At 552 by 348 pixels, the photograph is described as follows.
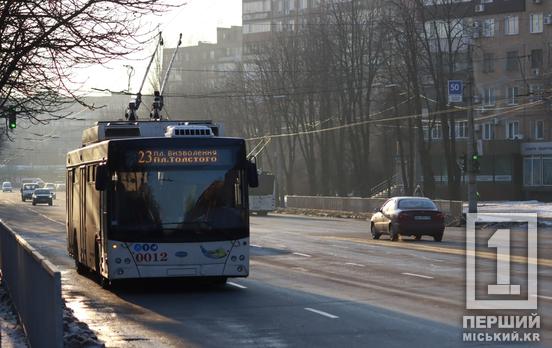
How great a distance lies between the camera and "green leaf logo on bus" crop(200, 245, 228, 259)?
64.6ft

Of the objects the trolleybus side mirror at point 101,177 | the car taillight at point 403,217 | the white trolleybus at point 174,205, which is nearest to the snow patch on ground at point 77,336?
the white trolleybus at point 174,205

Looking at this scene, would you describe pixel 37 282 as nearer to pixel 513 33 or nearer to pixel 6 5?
pixel 6 5

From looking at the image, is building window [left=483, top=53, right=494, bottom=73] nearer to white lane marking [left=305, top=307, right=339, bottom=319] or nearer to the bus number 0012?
the bus number 0012

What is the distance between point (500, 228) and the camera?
45.6m

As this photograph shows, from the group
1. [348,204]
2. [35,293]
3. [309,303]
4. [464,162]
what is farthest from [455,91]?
[35,293]

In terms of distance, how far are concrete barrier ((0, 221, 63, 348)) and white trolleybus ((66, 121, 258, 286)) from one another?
8.64 ft

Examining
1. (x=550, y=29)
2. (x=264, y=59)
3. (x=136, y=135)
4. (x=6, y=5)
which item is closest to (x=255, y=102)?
(x=264, y=59)

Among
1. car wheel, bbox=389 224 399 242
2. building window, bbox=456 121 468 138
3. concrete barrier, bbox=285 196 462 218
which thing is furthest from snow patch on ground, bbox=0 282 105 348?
building window, bbox=456 121 468 138

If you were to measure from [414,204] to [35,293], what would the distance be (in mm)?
26397

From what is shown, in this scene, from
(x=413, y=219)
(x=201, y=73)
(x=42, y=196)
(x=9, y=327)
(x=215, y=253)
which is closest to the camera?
(x=9, y=327)

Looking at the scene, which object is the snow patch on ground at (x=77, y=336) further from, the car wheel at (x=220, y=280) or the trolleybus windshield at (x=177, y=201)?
the car wheel at (x=220, y=280)

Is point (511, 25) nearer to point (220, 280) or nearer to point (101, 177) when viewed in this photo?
point (220, 280)

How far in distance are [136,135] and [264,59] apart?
240 feet

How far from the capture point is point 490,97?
92.7 meters
